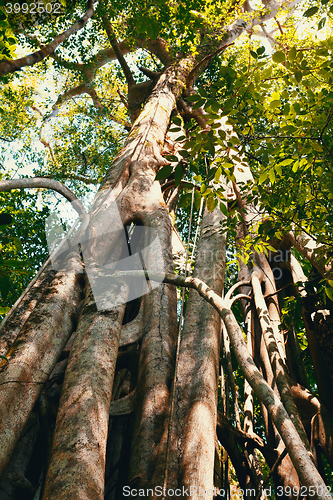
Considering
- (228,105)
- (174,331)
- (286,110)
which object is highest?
(286,110)

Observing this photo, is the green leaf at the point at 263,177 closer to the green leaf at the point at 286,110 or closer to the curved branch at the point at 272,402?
the green leaf at the point at 286,110

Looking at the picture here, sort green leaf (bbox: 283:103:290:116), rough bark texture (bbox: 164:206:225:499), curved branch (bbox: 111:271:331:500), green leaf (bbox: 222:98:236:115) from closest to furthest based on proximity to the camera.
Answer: curved branch (bbox: 111:271:331:500) < rough bark texture (bbox: 164:206:225:499) < green leaf (bbox: 222:98:236:115) < green leaf (bbox: 283:103:290:116)

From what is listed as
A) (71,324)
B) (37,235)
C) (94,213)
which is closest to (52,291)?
(71,324)

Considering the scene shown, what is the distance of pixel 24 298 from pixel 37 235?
287 centimetres

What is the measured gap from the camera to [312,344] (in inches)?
121

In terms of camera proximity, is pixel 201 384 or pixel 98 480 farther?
pixel 201 384

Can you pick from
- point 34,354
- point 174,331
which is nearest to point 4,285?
point 34,354

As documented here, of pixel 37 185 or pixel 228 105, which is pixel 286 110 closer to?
pixel 228 105

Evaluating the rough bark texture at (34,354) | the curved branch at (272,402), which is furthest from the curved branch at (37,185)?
the curved branch at (272,402)

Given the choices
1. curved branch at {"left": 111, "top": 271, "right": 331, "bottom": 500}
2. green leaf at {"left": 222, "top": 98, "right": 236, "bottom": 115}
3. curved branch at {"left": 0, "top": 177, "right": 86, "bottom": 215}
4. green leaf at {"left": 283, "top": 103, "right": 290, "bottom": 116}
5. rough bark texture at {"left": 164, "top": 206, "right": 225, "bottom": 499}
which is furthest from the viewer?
curved branch at {"left": 0, "top": 177, "right": 86, "bottom": 215}

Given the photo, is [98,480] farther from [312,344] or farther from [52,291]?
[312,344]

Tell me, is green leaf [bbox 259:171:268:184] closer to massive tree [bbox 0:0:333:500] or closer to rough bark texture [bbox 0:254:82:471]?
massive tree [bbox 0:0:333:500]

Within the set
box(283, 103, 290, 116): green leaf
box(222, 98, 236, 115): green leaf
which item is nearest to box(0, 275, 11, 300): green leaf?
box(222, 98, 236, 115): green leaf

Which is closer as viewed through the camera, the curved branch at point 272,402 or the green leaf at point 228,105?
the curved branch at point 272,402
